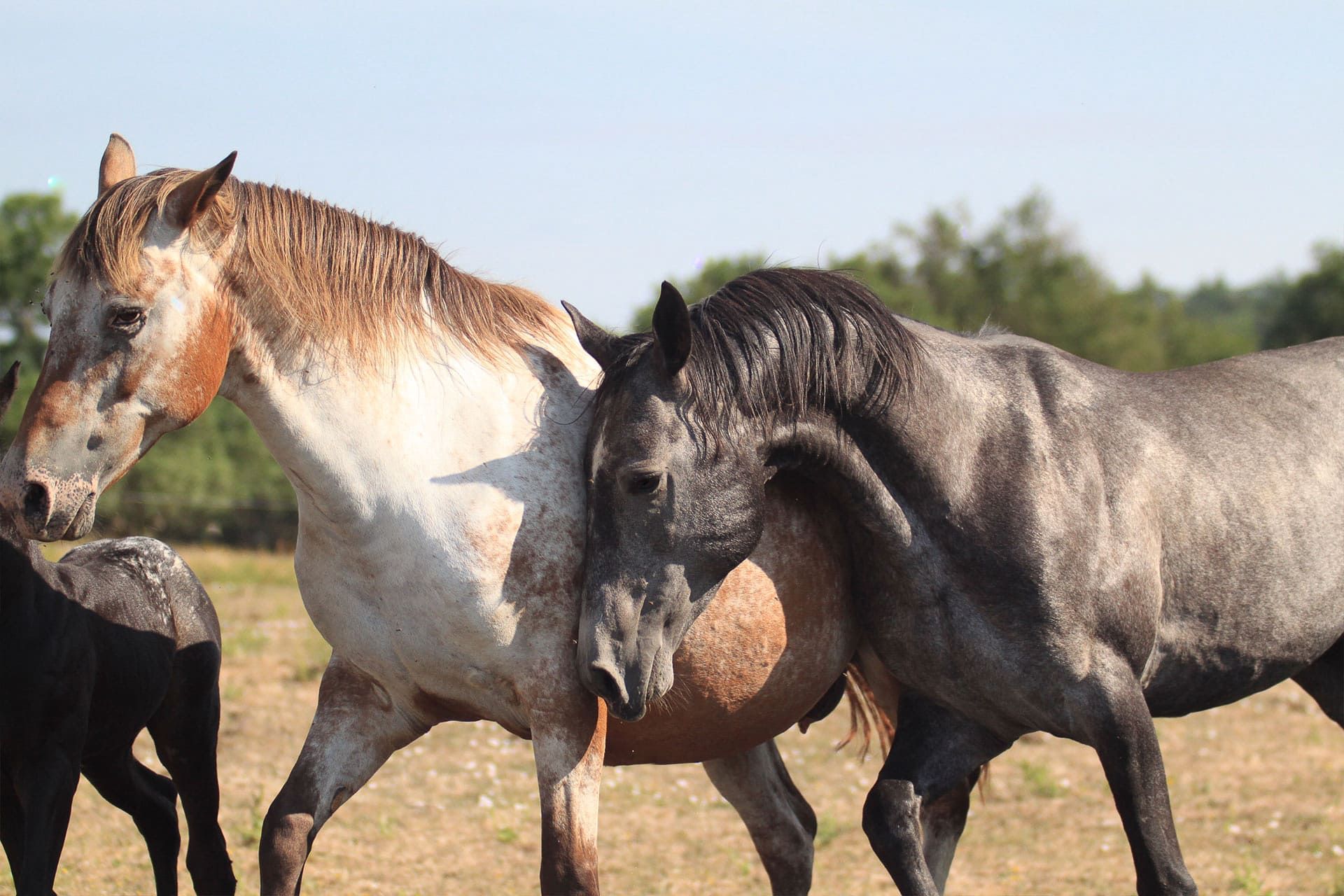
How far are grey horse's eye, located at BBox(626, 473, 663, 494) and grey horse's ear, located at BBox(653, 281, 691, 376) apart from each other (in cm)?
27

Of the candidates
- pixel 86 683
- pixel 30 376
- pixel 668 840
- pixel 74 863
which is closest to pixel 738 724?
pixel 86 683

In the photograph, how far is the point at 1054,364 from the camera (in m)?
3.79

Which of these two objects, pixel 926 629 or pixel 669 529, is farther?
pixel 926 629

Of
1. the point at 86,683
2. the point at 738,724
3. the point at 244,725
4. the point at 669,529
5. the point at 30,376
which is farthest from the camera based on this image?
the point at 30,376

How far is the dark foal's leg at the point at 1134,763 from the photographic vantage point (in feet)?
10.9

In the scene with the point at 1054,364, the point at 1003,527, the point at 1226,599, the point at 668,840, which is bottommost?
the point at 668,840

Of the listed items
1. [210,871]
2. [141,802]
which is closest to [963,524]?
[210,871]

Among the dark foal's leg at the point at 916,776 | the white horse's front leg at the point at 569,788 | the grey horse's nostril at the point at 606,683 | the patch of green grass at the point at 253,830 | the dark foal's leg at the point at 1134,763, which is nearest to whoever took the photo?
the grey horse's nostril at the point at 606,683

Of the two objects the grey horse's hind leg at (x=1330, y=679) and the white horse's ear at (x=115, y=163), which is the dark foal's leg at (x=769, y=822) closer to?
the grey horse's hind leg at (x=1330, y=679)

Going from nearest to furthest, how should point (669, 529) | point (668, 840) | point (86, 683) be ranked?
point (669, 529) → point (86, 683) → point (668, 840)

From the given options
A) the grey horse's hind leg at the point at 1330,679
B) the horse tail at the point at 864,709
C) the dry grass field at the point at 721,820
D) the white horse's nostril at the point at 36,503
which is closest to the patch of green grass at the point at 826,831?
the dry grass field at the point at 721,820

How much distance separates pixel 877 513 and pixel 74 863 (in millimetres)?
4154

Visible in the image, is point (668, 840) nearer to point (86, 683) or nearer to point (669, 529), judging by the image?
point (86, 683)

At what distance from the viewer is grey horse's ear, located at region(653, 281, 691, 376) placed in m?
3.06
